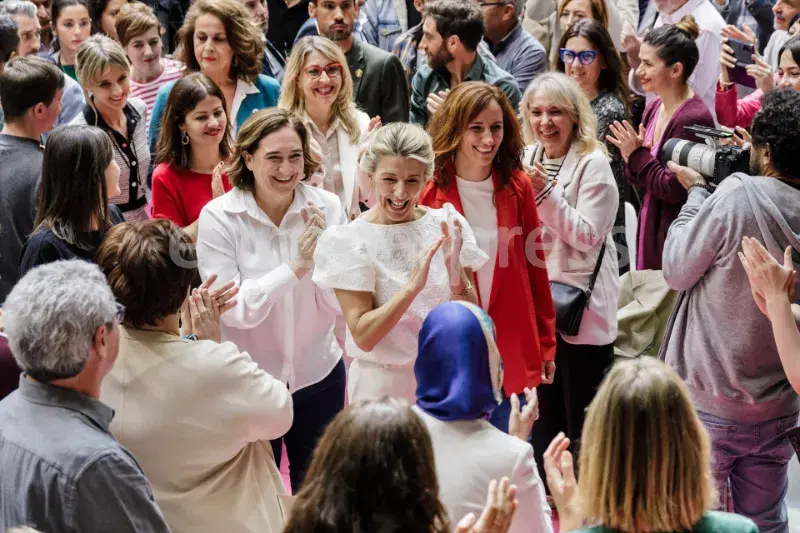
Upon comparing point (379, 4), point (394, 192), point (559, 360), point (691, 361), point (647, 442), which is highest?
point (379, 4)

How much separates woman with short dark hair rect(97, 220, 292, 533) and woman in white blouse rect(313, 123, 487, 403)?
0.58m

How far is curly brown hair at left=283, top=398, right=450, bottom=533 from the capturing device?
182cm

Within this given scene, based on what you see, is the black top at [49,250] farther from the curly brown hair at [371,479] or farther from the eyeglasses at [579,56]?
the eyeglasses at [579,56]

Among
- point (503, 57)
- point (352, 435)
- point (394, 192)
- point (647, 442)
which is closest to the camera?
point (352, 435)

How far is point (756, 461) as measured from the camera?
327 centimetres

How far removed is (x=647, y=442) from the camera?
202 cm

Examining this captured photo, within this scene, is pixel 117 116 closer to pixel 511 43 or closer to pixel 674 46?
pixel 511 43

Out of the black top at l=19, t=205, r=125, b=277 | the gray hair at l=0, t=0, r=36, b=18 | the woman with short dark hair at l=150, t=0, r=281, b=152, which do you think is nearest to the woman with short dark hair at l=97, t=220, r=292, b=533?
the black top at l=19, t=205, r=125, b=277

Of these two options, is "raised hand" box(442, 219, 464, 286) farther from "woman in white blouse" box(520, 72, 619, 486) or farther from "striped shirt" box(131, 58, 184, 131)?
"striped shirt" box(131, 58, 184, 131)

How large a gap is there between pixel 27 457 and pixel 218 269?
139cm

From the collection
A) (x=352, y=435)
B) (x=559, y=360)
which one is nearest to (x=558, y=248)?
(x=559, y=360)

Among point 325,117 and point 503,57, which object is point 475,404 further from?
point 503,57

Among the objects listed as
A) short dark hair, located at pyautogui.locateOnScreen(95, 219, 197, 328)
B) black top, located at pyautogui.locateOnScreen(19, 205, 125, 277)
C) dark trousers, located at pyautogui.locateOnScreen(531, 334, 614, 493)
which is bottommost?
dark trousers, located at pyautogui.locateOnScreen(531, 334, 614, 493)

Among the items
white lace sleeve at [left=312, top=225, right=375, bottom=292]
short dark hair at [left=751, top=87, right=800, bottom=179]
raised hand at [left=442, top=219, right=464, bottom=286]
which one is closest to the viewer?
short dark hair at [left=751, top=87, right=800, bottom=179]
